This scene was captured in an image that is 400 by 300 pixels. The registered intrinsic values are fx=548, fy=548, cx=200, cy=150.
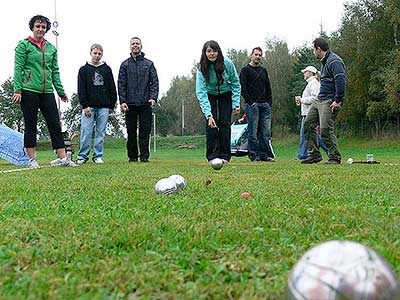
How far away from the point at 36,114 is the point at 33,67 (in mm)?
645

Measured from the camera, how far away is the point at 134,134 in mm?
9438

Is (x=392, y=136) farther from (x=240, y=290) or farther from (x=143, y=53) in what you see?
(x=240, y=290)

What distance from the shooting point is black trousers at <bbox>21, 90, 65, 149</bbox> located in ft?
24.3

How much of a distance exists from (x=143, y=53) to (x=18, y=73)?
2.65 meters

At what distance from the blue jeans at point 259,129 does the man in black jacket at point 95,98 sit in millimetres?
2429

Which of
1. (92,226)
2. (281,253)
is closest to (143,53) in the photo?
(92,226)

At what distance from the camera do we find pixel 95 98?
9203mm

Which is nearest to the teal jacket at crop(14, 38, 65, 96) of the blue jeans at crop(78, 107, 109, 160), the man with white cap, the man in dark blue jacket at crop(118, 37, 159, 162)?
the blue jeans at crop(78, 107, 109, 160)

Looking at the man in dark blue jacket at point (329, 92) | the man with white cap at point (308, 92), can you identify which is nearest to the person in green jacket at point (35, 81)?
the man in dark blue jacket at point (329, 92)

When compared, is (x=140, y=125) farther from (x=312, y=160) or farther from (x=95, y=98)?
(x=312, y=160)

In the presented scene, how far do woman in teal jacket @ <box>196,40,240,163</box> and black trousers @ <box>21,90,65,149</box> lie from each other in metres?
2.07

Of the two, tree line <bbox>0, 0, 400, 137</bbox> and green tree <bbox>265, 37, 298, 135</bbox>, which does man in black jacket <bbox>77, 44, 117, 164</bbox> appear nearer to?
tree line <bbox>0, 0, 400, 137</bbox>

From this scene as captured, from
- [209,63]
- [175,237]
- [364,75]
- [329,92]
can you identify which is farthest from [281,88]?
[175,237]

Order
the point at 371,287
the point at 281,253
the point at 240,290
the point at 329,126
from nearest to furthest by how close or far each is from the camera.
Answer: the point at 371,287 → the point at 240,290 → the point at 281,253 → the point at 329,126
